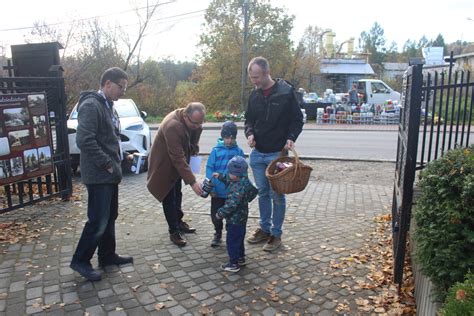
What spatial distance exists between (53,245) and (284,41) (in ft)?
89.9

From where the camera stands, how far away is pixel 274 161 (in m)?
4.23

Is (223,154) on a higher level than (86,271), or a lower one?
higher

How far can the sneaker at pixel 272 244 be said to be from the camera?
448 cm

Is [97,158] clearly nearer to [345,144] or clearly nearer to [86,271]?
[86,271]

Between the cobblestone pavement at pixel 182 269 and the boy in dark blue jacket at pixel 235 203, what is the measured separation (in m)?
0.23

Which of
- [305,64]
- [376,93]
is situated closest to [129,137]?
[376,93]

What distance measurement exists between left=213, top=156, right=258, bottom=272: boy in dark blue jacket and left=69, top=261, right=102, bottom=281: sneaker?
118 centimetres

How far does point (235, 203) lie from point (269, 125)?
102 cm

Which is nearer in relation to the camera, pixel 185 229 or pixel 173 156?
pixel 173 156

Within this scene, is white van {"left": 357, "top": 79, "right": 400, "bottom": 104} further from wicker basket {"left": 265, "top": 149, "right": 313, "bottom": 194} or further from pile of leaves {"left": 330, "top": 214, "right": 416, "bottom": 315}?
wicker basket {"left": 265, "top": 149, "right": 313, "bottom": 194}

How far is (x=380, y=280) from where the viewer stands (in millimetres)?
3787

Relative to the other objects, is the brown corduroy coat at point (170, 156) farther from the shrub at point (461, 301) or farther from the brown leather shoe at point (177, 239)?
the shrub at point (461, 301)

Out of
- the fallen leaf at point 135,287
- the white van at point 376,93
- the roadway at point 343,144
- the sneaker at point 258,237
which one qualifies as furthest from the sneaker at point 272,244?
the white van at point 376,93

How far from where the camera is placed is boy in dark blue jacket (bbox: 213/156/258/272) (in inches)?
151
